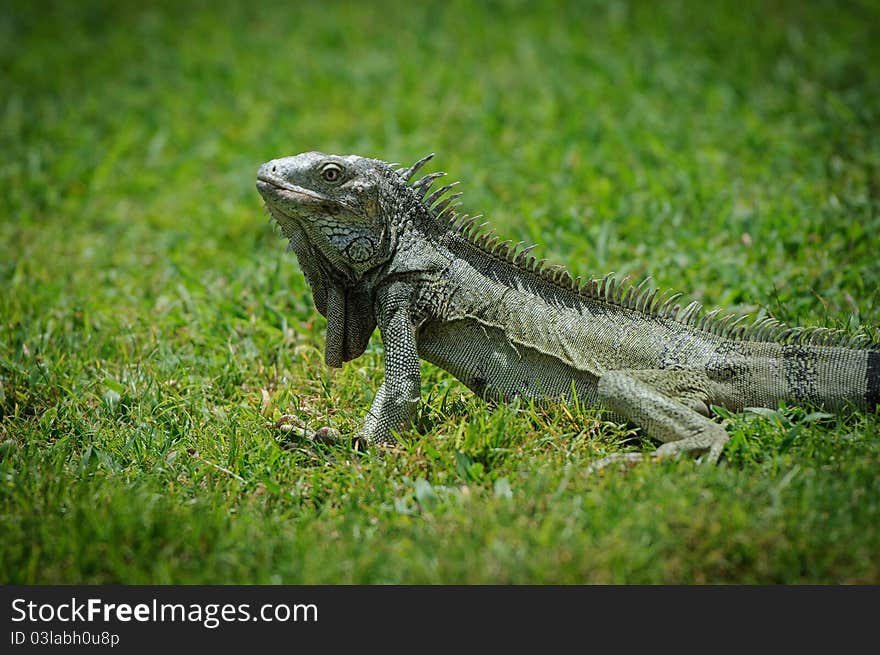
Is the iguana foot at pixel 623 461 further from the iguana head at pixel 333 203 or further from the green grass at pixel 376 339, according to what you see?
the iguana head at pixel 333 203

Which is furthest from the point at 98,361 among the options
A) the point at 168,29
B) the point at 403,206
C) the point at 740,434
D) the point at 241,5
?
the point at 241,5

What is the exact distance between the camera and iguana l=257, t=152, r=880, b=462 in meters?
4.89

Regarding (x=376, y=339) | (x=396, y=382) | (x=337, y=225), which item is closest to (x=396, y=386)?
(x=396, y=382)

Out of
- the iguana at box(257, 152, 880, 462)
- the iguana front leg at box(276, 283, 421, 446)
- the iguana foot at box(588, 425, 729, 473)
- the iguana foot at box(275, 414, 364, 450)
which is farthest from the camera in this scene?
the iguana foot at box(275, 414, 364, 450)

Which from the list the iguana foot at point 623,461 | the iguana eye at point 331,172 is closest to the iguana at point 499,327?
the iguana eye at point 331,172

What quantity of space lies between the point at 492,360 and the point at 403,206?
3.19ft

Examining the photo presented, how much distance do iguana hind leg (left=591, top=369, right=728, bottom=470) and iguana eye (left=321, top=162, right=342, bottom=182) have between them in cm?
173

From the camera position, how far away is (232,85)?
11.8 meters

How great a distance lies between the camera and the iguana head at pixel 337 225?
495 centimetres

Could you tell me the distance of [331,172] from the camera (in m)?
4.97

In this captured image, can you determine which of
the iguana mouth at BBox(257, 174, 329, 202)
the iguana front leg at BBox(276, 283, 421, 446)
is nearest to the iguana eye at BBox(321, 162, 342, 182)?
the iguana mouth at BBox(257, 174, 329, 202)

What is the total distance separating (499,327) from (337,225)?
3.35 feet

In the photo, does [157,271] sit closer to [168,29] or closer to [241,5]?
[168,29]

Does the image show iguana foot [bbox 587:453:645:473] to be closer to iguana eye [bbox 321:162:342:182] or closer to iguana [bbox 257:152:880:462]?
iguana [bbox 257:152:880:462]
